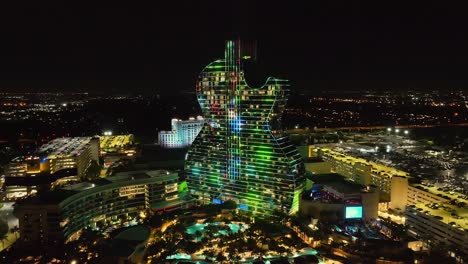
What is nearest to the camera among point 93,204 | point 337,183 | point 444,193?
point 93,204

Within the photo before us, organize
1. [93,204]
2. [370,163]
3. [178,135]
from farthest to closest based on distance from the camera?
[178,135]
[370,163]
[93,204]

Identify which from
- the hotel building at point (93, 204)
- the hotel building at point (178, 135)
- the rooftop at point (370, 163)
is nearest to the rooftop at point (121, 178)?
the hotel building at point (93, 204)

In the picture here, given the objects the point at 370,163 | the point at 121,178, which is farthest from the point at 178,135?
the point at 370,163

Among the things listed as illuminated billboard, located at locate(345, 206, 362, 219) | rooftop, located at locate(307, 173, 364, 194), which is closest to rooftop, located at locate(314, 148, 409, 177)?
rooftop, located at locate(307, 173, 364, 194)

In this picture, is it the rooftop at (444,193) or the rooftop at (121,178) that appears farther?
the rooftop at (444,193)

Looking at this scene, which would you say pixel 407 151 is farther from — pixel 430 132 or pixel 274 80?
pixel 274 80

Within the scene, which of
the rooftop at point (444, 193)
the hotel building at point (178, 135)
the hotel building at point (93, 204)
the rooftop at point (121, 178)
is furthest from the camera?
the hotel building at point (178, 135)

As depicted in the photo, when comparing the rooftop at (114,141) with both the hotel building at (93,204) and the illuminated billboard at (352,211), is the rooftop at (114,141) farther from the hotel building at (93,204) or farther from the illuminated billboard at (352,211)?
the illuminated billboard at (352,211)

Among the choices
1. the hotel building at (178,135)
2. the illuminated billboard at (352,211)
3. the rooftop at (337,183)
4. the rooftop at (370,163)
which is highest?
the hotel building at (178,135)

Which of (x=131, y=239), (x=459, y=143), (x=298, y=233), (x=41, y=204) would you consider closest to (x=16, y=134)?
(x=41, y=204)

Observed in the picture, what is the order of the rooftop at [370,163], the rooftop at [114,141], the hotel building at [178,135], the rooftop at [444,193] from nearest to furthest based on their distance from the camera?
the rooftop at [444,193] < the rooftop at [370,163] < the rooftop at [114,141] < the hotel building at [178,135]

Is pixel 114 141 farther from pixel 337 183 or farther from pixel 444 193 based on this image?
pixel 444 193
